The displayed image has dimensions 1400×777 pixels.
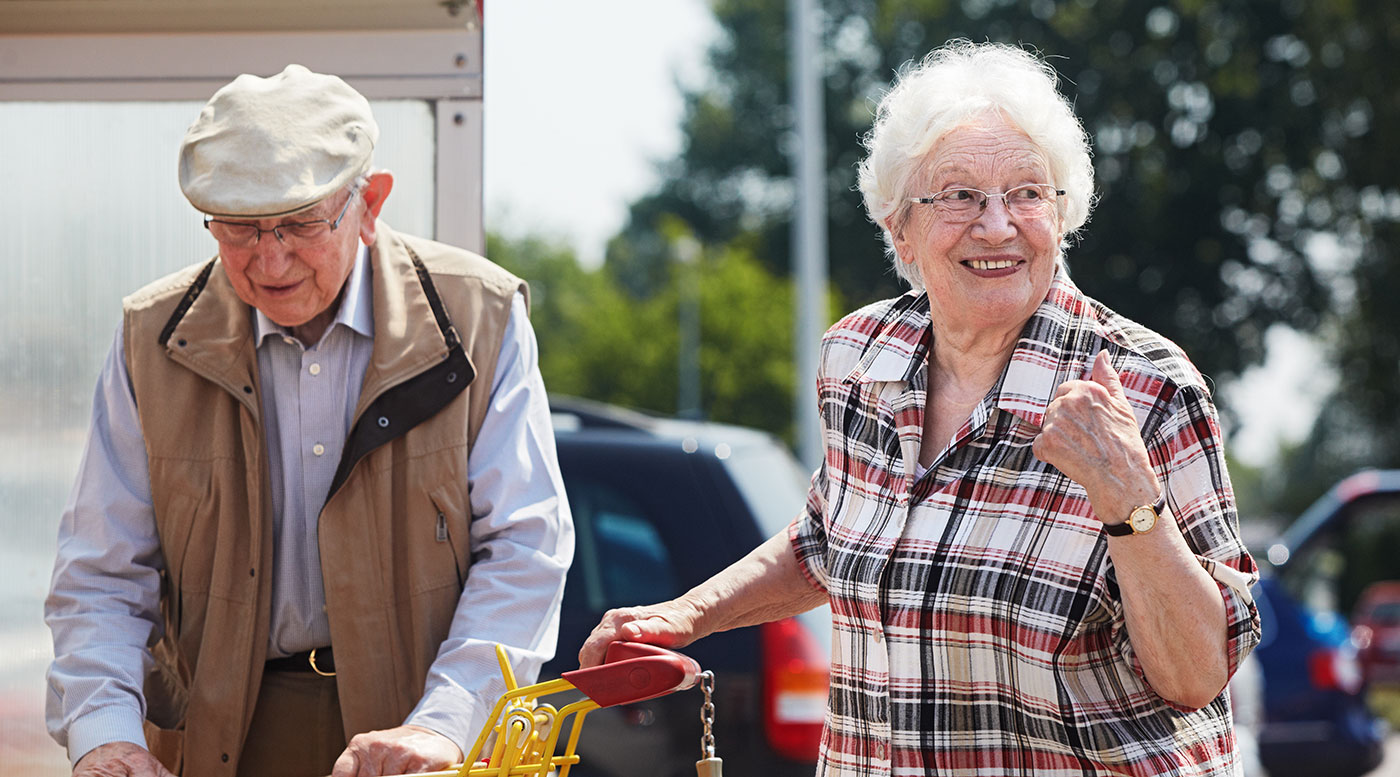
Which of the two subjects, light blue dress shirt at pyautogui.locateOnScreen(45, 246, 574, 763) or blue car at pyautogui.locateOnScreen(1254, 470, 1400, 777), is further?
blue car at pyautogui.locateOnScreen(1254, 470, 1400, 777)

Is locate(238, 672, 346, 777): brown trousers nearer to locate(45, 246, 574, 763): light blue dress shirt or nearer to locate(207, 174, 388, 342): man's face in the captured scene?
locate(45, 246, 574, 763): light blue dress shirt

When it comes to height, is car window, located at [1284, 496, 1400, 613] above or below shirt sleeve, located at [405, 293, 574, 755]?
below

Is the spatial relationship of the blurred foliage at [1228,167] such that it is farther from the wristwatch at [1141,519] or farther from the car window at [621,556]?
the wristwatch at [1141,519]

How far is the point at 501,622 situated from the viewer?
2.42m

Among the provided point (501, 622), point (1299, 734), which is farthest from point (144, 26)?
point (1299, 734)

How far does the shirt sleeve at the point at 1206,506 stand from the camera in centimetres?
195

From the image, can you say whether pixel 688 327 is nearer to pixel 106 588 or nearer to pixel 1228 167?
pixel 1228 167

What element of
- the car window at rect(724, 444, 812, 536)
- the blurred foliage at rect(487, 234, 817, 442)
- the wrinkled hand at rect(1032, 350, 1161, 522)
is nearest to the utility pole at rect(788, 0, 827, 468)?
the car window at rect(724, 444, 812, 536)

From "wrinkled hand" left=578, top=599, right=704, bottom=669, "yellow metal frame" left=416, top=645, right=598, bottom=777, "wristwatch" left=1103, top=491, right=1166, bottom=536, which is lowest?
"yellow metal frame" left=416, top=645, right=598, bottom=777

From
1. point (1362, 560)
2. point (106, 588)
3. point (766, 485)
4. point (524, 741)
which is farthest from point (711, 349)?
point (524, 741)

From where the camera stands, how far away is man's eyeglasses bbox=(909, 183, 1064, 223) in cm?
223

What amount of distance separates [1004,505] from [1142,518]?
27 centimetres

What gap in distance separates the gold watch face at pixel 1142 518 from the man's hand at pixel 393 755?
3.64 feet

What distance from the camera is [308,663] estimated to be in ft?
8.38
